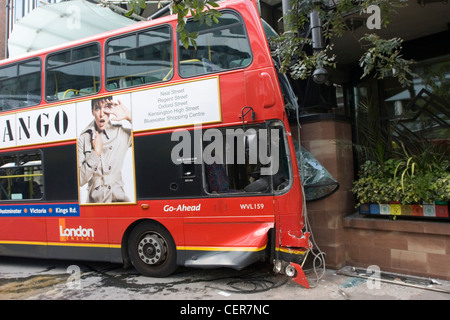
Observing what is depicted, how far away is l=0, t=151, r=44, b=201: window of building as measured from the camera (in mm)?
6801

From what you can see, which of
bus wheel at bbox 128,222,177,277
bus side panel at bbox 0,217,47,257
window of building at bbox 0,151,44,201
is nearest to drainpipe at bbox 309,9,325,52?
bus wheel at bbox 128,222,177,277

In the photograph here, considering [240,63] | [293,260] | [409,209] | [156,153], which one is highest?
[240,63]

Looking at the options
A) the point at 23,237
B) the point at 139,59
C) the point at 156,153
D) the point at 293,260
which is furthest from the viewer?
the point at 23,237

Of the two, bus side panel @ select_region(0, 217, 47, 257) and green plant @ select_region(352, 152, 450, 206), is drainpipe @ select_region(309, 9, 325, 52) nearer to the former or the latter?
green plant @ select_region(352, 152, 450, 206)

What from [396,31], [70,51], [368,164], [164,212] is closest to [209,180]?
[164,212]

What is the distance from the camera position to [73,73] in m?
6.59

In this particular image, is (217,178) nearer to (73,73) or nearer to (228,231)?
(228,231)

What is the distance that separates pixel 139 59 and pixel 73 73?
1.51m

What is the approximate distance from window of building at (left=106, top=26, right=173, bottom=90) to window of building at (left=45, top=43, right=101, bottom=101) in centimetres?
32

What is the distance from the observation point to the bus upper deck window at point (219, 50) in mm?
5262

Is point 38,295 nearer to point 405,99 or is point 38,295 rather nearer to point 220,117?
point 220,117

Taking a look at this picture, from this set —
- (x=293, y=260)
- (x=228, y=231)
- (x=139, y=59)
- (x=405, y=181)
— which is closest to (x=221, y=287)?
(x=228, y=231)

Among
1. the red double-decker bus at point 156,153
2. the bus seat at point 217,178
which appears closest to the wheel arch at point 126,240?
the red double-decker bus at point 156,153

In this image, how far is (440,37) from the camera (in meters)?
7.55
